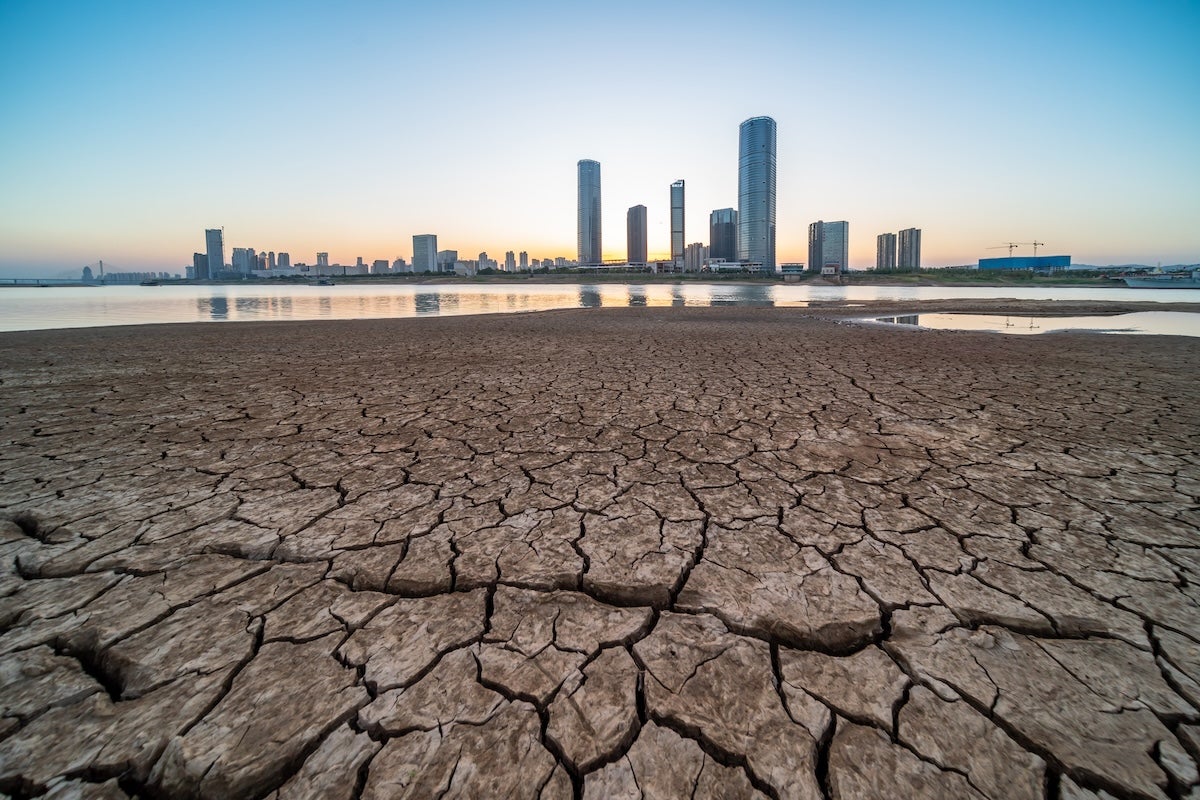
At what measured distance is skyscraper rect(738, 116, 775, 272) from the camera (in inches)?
4951

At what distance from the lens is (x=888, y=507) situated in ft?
8.41

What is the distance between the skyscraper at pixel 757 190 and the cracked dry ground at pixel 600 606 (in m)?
132

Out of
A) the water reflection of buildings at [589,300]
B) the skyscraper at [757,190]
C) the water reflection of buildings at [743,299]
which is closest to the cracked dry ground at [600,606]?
the water reflection of buildings at [589,300]

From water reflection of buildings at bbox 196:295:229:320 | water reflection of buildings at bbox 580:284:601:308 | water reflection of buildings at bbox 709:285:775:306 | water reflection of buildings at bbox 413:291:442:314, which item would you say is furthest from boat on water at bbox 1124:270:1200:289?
water reflection of buildings at bbox 196:295:229:320

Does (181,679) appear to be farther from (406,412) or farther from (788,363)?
(788,363)

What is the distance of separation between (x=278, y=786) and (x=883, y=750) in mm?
1496

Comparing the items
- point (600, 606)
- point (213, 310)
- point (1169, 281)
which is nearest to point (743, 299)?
point (213, 310)

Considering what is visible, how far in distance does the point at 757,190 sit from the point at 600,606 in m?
144

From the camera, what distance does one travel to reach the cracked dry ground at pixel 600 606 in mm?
1223

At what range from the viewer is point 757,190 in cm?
12825

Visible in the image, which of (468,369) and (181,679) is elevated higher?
(468,369)

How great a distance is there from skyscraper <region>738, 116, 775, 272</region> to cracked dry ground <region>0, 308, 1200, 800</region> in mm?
132184

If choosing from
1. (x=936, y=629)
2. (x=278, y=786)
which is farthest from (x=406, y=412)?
(x=936, y=629)

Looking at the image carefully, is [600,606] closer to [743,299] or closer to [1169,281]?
[743,299]
